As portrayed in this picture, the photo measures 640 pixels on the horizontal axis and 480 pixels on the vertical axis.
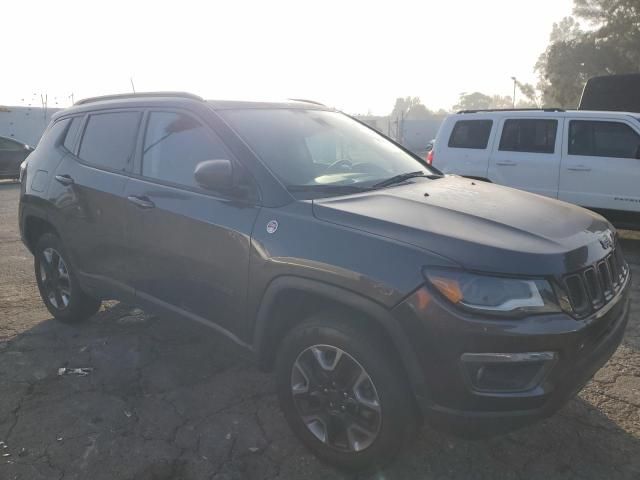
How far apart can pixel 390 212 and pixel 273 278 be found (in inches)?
25.1

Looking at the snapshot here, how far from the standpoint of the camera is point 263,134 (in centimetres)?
301

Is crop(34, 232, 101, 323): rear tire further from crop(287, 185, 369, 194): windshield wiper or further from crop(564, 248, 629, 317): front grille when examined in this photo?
crop(564, 248, 629, 317): front grille

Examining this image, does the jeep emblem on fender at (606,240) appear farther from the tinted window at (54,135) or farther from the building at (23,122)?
the building at (23,122)

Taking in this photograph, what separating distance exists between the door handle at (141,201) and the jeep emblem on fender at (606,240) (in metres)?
2.45

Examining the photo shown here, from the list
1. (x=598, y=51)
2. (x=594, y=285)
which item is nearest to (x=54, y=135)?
(x=594, y=285)

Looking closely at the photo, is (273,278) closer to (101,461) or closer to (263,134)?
(263,134)

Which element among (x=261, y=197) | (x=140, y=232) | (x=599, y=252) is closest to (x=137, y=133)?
(x=140, y=232)

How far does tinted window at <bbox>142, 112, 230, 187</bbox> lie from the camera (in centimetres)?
303

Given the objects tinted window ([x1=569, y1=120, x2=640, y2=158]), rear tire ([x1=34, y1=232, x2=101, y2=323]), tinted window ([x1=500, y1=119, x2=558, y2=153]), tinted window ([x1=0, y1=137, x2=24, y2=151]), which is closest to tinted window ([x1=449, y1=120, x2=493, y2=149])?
tinted window ([x1=500, y1=119, x2=558, y2=153])

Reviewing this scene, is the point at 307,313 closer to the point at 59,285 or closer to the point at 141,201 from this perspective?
the point at 141,201

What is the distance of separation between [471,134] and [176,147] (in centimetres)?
578

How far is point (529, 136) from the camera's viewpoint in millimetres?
7406

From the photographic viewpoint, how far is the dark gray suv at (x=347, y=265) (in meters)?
2.08

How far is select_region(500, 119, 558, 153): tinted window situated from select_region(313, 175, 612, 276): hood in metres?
4.73
